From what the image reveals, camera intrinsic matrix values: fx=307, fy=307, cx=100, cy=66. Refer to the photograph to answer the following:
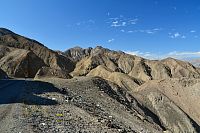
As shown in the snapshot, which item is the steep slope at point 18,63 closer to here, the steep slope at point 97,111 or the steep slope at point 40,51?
the steep slope at point 40,51

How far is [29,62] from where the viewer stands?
8431 centimetres

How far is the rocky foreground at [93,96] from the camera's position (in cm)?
1521

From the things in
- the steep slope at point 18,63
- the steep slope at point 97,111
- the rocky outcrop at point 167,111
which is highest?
the steep slope at point 18,63

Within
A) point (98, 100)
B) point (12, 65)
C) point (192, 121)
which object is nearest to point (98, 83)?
point (98, 100)

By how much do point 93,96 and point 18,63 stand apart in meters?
57.0

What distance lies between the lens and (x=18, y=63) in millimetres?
80188

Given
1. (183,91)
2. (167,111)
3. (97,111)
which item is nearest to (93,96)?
(97,111)

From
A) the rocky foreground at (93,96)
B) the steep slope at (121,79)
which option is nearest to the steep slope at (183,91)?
the rocky foreground at (93,96)

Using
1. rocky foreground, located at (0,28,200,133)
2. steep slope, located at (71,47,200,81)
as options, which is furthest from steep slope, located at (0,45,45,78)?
steep slope, located at (71,47,200,81)

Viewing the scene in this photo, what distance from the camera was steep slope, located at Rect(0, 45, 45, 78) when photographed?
7714 centimetres

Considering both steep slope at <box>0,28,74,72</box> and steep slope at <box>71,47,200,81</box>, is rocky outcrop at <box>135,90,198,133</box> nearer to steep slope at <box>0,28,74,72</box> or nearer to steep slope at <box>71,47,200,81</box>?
steep slope at <box>0,28,74,72</box>

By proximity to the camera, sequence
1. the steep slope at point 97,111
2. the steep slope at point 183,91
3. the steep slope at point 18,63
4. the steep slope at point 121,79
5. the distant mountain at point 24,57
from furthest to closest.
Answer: the steep slope at point 121,79
the distant mountain at point 24,57
the steep slope at point 18,63
the steep slope at point 183,91
the steep slope at point 97,111

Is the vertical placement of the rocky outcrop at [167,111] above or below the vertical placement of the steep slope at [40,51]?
below

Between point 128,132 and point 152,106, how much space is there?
125 ft
